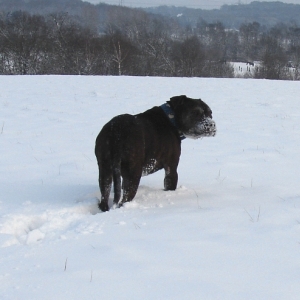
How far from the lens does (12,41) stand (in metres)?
57.3

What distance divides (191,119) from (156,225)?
163 cm

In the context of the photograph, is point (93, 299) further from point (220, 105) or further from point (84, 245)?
point (220, 105)

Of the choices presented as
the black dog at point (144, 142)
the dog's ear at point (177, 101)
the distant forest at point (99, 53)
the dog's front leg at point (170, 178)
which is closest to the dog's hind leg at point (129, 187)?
the black dog at point (144, 142)

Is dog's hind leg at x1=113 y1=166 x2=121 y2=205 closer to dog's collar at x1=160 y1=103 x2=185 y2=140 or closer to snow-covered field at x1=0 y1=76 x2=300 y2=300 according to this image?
snow-covered field at x1=0 y1=76 x2=300 y2=300

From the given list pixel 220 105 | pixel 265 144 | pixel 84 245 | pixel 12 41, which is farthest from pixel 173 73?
pixel 84 245

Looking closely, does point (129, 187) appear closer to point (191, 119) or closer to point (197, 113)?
point (191, 119)

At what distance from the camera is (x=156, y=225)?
3705mm

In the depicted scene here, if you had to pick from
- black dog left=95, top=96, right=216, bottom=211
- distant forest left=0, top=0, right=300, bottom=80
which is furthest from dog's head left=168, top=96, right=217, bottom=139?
distant forest left=0, top=0, right=300, bottom=80

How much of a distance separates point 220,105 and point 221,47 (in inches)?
4127

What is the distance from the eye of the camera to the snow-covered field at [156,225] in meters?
2.63

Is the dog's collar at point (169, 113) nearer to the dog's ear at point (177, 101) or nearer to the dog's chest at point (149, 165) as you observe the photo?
the dog's ear at point (177, 101)

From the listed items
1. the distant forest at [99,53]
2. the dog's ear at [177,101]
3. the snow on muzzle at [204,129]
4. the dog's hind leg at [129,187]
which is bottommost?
the distant forest at [99,53]

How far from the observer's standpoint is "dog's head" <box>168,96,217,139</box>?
4.84 metres

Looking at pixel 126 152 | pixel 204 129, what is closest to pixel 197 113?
pixel 204 129
